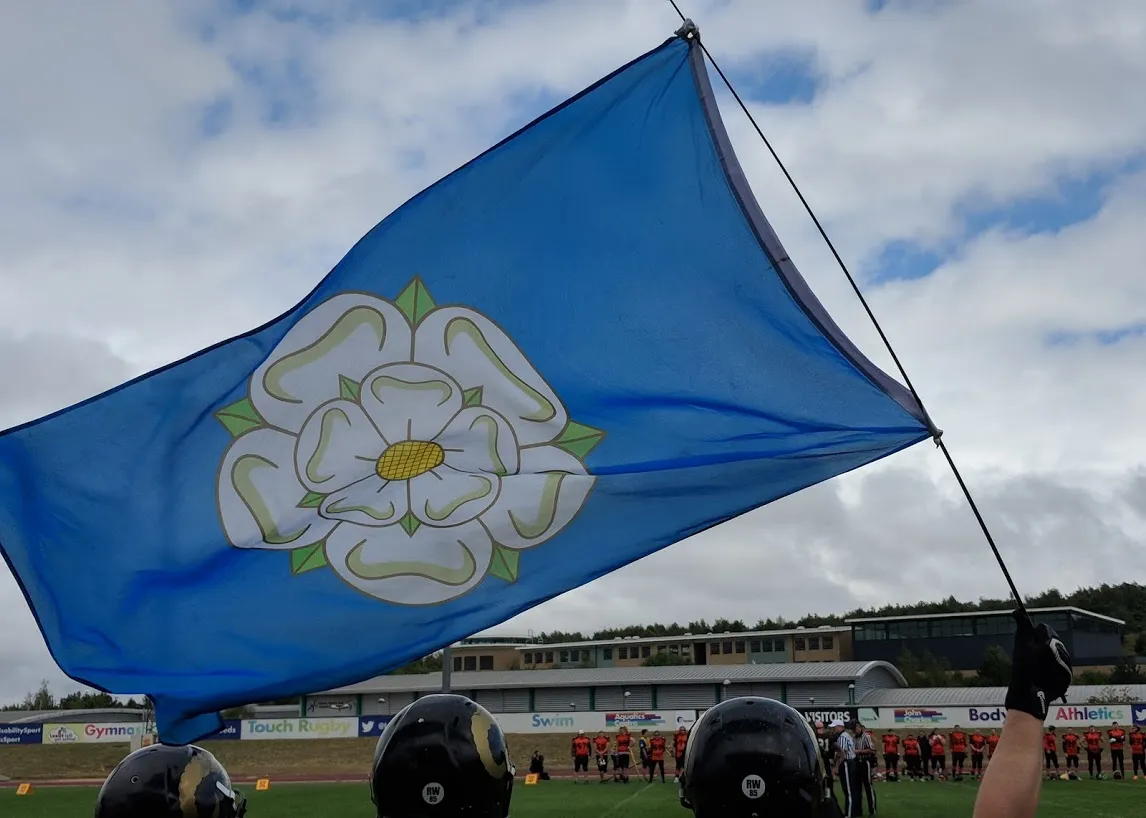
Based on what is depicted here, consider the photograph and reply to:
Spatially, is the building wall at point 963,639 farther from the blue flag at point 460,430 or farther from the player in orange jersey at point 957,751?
the blue flag at point 460,430

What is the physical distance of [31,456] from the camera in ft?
20.1

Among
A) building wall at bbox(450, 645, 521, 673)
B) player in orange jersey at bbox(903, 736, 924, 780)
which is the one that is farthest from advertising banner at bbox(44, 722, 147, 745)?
building wall at bbox(450, 645, 521, 673)

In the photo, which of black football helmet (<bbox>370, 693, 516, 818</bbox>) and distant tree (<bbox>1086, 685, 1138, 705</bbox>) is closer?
black football helmet (<bbox>370, 693, 516, 818</bbox>)

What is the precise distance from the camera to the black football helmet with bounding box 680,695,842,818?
3887mm

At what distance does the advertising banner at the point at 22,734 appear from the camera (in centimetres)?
4194

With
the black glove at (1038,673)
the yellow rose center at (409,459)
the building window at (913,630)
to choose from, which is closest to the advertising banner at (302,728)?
the building window at (913,630)

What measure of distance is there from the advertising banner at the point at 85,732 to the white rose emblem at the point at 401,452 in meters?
39.2

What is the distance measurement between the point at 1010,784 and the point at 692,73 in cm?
440

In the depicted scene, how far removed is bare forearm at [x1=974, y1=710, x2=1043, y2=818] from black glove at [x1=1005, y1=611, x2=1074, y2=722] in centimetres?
10

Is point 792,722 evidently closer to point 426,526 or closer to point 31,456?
point 426,526

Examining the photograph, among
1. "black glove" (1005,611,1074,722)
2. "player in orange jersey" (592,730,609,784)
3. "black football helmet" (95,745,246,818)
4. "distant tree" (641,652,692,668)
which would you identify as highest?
"distant tree" (641,652,692,668)

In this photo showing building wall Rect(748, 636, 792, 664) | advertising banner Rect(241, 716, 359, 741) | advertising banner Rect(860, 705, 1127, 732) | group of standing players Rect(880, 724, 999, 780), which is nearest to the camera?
group of standing players Rect(880, 724, 999, 780)

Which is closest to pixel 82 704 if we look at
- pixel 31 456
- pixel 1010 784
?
pixel 31 456

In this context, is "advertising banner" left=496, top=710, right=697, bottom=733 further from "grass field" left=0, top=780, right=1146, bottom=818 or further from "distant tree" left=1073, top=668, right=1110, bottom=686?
"distant tree" left=1073, top=668, right=1110, bottom=686
